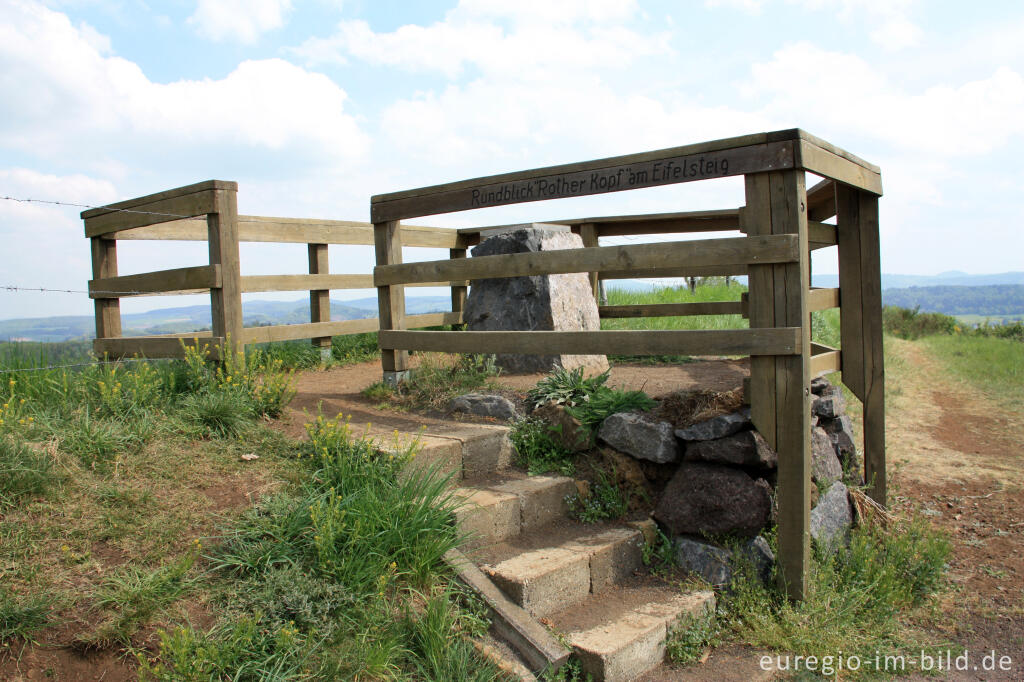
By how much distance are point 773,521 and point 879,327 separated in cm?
193

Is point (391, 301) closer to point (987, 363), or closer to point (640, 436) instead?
point (640, 436)

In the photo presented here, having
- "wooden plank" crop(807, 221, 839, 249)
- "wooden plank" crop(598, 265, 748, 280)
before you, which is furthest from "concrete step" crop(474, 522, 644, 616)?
"wooden plank" crop(598, 265, 748, 280)

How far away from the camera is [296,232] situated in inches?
344

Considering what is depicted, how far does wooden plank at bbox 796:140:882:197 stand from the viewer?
4.24 m

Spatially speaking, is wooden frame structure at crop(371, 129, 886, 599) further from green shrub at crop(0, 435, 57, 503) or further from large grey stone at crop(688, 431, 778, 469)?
green shrub at crop(0, 435, 57, 503)

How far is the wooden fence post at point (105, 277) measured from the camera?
7.23m

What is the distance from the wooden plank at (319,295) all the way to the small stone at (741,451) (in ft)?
18.7

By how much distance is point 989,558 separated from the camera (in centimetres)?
530

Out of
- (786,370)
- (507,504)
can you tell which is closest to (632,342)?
(786,370)

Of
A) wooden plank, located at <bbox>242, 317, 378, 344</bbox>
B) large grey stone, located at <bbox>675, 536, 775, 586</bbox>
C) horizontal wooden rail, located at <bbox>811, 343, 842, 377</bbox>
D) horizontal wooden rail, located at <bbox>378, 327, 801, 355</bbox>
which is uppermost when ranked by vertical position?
wooden plank, located at <bbox>242, 317, 378, 344</bbox>

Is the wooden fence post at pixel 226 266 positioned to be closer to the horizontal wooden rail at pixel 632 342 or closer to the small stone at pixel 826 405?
the horizontal wooden rail at pixel 632 342

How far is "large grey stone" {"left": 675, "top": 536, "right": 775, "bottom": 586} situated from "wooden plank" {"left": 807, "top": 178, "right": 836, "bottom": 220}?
2.77 m

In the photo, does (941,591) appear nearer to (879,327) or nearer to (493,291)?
(879,327)

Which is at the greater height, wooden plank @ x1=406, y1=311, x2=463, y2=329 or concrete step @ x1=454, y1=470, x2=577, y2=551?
wooden plank @ x1=406, y1=311, x2=463, y2=329
